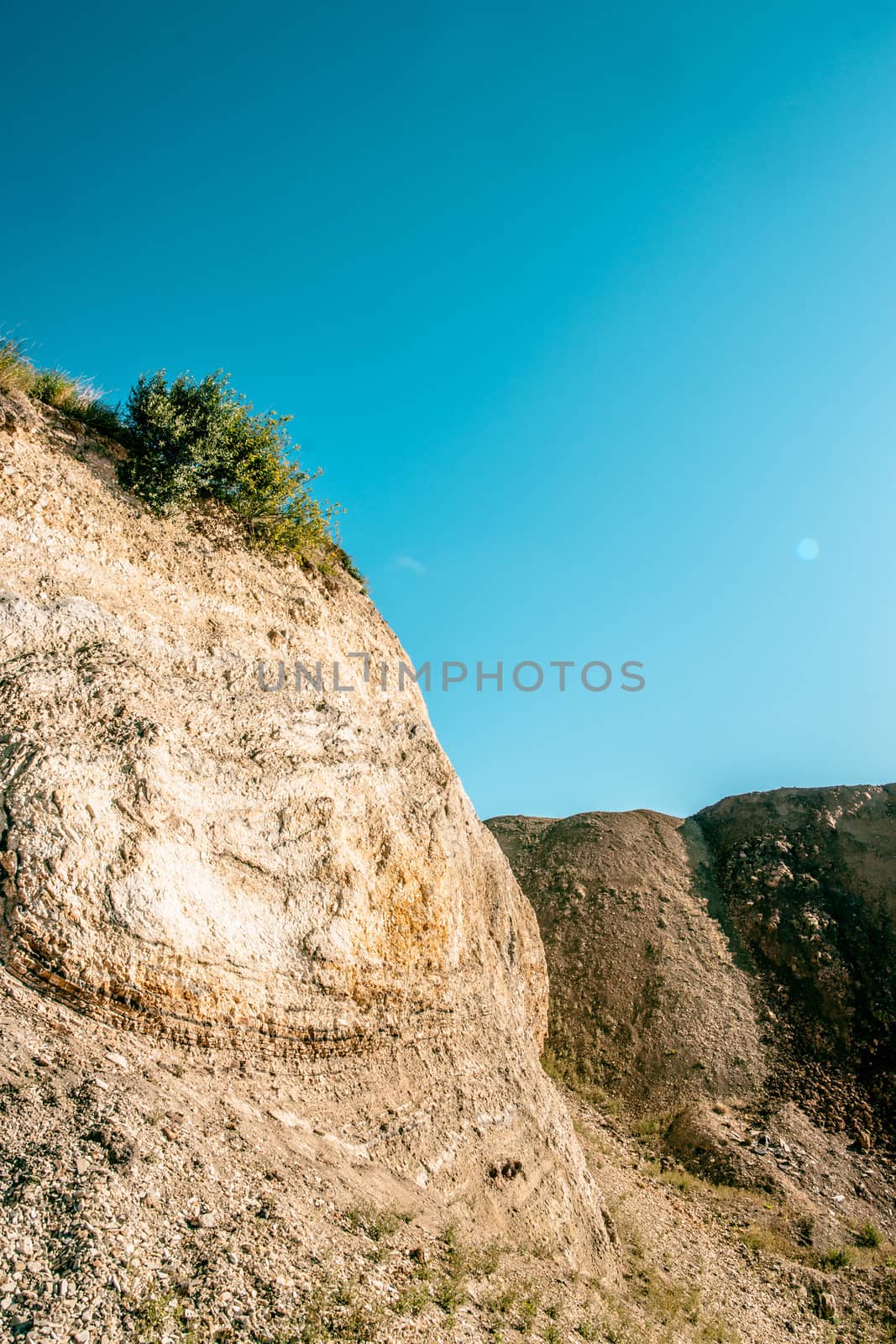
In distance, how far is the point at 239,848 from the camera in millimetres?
8461

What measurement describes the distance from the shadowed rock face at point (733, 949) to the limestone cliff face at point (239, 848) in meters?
8.82

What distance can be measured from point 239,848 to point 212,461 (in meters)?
6.59

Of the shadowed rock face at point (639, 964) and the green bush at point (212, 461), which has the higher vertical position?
the green bush at point (212, 461)

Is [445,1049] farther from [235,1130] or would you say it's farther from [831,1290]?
[831,1290]

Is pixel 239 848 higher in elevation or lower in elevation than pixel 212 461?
lower

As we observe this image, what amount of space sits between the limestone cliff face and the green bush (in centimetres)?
54

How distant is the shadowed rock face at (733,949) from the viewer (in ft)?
62.1

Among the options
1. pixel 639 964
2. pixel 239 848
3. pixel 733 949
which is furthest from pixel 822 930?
pixel 239 848

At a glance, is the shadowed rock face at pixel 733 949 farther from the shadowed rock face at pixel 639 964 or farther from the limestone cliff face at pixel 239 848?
the limestone cliff face at pixel 239 848

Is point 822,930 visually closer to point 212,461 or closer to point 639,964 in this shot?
point 639,964

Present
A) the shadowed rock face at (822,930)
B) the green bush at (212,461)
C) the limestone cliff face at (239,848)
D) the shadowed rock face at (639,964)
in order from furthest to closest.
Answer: the shadowed rock face at (639,964)
the shadowed rock face at (822,930)
the green bush at (212,461)
the limestone cliff face at (239,848)

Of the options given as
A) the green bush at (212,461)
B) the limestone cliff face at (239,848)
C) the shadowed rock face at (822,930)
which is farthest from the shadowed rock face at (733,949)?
the green bush at (212,461)

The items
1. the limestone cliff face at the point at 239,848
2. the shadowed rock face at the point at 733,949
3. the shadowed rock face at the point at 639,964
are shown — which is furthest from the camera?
the shadowed rock face at the point at 639,964

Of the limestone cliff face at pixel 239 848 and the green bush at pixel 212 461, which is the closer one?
the limestone cliff face at pixel 239 848
